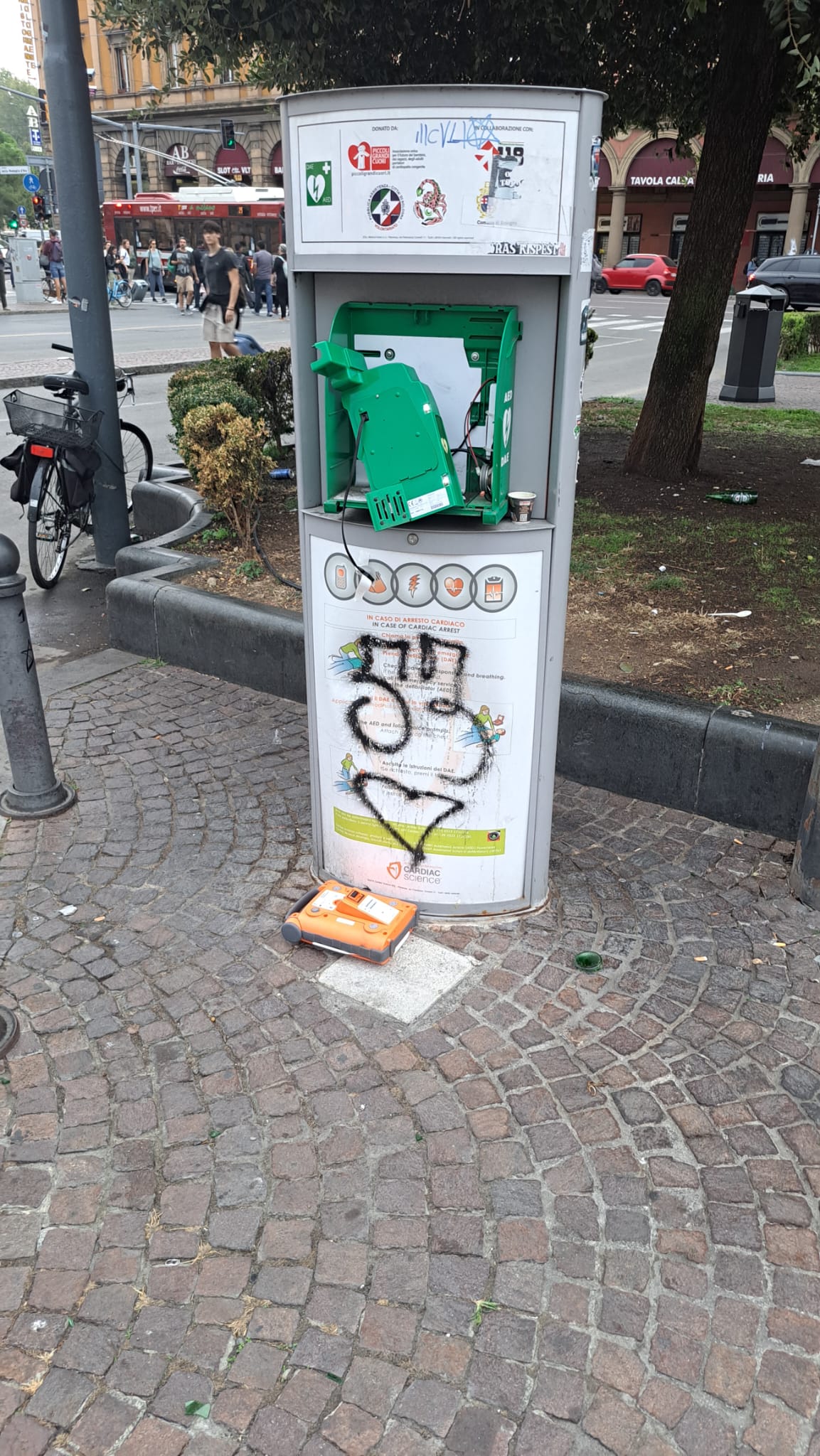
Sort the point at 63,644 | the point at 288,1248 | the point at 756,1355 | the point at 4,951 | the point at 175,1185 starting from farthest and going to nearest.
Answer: the point at 63,644, the point at 4,951, the point at 175,1185, the point at 288,1248, the point at 756,1355

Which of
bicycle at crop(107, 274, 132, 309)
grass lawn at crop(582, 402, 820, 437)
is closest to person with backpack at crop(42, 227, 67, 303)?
bicycle at crop(107, 274, 132, 309)

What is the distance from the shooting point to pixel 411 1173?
2.81 metres

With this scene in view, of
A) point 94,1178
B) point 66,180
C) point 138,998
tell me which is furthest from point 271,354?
point 94,1178

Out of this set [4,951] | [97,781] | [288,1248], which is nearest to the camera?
[288,1248]

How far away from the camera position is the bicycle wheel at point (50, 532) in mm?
6941

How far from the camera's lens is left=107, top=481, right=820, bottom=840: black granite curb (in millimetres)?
4289

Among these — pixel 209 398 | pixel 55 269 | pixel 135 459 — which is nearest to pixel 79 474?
pixel 209 398

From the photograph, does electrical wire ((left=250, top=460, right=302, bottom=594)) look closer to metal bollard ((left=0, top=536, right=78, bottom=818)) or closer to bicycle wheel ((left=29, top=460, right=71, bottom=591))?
bicycle wheel ((left=29, top=460, right=71, bottom=591))

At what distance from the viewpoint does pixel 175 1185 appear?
277cm

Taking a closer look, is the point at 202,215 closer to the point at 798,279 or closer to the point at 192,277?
the point at 192,277

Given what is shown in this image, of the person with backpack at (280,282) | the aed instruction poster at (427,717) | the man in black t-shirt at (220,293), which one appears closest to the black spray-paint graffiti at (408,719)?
the aed instruction poster at (427,717)

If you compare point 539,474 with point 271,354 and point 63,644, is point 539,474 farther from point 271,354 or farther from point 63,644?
point 271,354

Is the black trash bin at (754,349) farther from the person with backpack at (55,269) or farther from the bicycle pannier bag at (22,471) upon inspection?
the person with backpack at (55,269)

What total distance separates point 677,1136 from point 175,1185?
1337 mm
